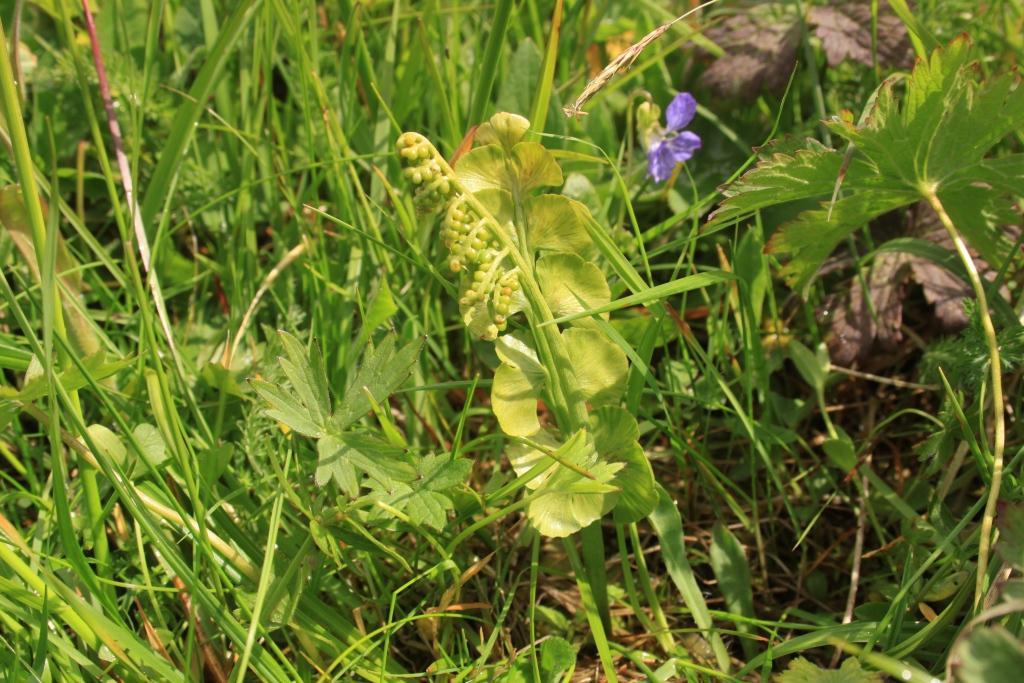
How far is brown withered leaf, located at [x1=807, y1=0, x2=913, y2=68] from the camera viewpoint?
215cm

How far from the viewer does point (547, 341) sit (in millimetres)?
1464

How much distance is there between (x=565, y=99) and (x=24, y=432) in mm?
1437

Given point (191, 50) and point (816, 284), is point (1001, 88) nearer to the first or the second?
point (816, 284)

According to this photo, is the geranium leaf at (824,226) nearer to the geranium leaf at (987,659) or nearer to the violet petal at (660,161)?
the violet petal at (660,161)

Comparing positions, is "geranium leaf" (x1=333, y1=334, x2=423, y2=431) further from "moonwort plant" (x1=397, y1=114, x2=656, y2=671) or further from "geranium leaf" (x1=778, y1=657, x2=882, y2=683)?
"geranium leaf" (x1=778, y1=657, x2=882, y2=683)

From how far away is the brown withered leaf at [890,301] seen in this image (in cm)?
192

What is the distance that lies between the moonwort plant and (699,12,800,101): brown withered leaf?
3.08ft

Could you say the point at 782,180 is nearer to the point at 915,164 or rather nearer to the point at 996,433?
the point at 915,164

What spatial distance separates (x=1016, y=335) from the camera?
63.3 inches

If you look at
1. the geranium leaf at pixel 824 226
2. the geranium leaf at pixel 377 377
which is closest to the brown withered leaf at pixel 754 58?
the geranium leaf at pixel 824 226

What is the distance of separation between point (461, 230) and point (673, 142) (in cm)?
91

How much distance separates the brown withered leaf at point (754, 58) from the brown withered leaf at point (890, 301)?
0.52m

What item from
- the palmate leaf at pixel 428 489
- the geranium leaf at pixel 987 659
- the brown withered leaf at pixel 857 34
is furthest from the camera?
the brown withered leaf at pixel 857 34

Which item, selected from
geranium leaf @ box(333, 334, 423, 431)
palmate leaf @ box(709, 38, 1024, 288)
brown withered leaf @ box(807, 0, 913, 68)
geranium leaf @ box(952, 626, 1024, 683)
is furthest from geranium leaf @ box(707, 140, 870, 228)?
geranium leaf @ box(952, 626, 1024, 683)
